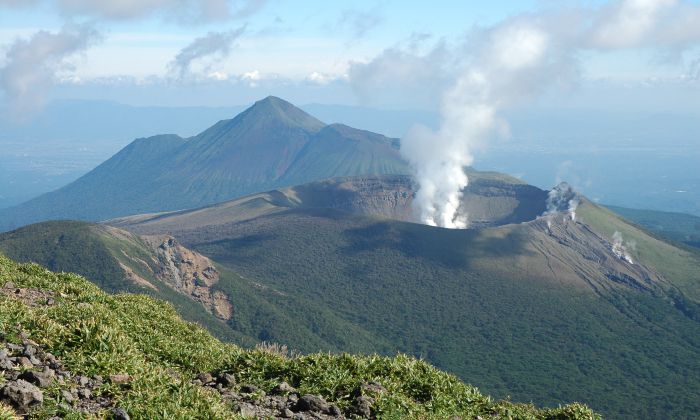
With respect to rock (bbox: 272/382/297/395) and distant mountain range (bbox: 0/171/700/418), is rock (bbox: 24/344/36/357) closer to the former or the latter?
rock (bbox: 272/382/297/395)

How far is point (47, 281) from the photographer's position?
16281 millimetres

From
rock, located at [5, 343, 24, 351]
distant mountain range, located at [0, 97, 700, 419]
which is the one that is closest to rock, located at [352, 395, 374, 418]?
rock, located at [5, 343, 24, 351]

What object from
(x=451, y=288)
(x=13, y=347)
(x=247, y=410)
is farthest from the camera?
(x=451, y=288)

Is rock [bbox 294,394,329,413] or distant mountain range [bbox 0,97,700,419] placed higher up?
rock [bbox 294,394,329,413]

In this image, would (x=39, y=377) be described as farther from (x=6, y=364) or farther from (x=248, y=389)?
(x=248, y=389)

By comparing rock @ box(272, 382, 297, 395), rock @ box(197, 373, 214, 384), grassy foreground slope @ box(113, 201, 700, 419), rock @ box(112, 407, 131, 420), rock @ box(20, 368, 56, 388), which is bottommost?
grassy foreground slope @ box(113, 201, 700, 419)

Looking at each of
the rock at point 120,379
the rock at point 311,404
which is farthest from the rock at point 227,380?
the rock at point 120,379

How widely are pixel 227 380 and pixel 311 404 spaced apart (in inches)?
66.7

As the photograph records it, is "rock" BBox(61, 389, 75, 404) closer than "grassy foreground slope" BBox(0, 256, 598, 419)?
Yes

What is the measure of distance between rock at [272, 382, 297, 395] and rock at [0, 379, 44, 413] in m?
3.41

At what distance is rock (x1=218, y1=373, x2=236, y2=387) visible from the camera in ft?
34.1

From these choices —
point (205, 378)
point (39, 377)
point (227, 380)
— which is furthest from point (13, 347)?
point (227, 380)

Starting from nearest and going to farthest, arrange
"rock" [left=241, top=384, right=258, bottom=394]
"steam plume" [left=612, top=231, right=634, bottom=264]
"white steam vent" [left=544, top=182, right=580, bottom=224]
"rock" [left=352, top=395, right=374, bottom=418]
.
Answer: "rock" [left=352, top=395, right=374, bottom=418], "rock" [left=241, top=384, right=258, bottom=394], "steam plume" [left=612, top=231, right=634, bottom=264], "white steam vent" [left=544, top=182, right=580, bottom=224]

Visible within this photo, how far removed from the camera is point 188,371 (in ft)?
35.6
